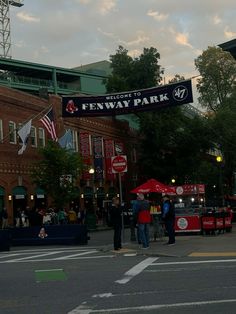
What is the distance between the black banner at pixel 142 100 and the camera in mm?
23830

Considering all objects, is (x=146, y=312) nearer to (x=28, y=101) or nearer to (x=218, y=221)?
(x=218, y=221)

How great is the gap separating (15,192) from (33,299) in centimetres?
2904

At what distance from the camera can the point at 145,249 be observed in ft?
56.4

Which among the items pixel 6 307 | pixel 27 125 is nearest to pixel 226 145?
pixel 27 125

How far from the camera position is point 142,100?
24062mm

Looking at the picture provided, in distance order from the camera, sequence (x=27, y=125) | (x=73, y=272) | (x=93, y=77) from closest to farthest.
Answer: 1. (x=73, y=272)
2. (x=27, y=125)
3. (x=93, y=77)

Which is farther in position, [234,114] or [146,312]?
[234,114]

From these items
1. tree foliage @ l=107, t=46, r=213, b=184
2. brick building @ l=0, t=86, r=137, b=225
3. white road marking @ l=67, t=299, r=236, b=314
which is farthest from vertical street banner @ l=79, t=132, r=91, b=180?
white road marking @ l=67, t=299, r=236, b=314

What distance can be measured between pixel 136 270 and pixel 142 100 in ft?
41.3

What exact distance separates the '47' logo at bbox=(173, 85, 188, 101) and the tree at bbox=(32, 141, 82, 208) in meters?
13.1

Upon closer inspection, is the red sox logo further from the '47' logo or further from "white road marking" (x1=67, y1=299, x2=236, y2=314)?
"white road marking" (x1=67, y1=299, x2=236, y2=314)

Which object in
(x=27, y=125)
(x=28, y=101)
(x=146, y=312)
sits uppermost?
(x=28, y=101)

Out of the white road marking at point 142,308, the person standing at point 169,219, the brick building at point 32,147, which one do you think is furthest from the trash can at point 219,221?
the white road marking at point 142,308

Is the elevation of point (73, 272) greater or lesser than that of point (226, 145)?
lesser
